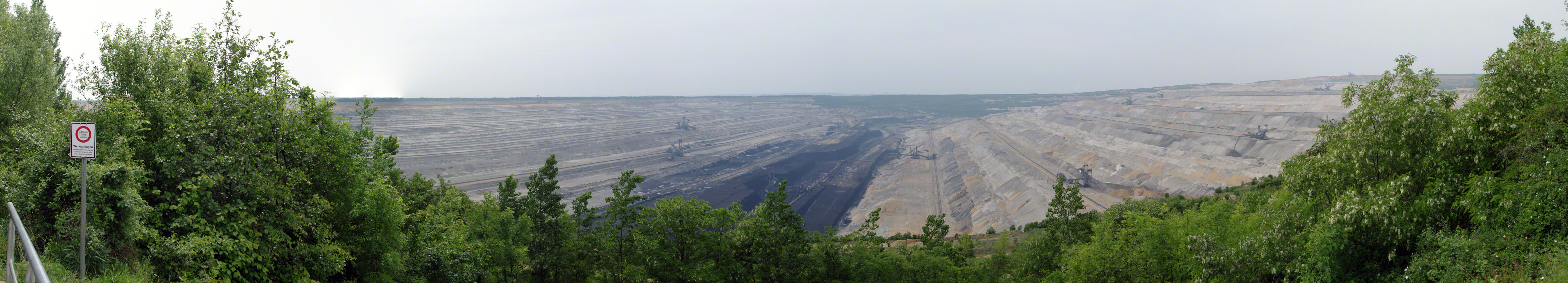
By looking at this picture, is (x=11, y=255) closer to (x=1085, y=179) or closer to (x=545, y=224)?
(x=545, y=224)

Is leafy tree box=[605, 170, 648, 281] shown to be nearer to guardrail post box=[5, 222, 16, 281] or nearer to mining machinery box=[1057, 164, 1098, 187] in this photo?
guardrail post box=[5, 222, 16, 281]

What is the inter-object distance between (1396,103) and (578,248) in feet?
106

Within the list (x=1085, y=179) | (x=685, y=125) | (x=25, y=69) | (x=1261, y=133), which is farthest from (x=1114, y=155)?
(x=25, y=69)

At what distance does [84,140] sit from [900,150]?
132 m

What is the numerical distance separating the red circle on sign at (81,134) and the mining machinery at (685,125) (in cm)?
13406

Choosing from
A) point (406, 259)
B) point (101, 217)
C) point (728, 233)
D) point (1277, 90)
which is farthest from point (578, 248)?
point (1277, 90)

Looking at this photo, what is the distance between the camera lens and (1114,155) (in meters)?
95.9

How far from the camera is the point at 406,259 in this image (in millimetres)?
17719

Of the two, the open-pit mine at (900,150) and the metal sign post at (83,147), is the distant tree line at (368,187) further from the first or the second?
the open-pit mine at (900,150)

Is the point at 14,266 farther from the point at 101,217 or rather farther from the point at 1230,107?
the point at 1230,107

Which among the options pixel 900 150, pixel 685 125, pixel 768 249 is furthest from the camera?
pixel 685 125


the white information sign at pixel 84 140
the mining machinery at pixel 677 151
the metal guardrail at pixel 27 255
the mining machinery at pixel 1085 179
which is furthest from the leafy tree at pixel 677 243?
the mining machinery at pixel 677 151

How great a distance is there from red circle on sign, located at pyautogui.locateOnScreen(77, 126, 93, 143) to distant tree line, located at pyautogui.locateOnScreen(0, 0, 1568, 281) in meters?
2.43

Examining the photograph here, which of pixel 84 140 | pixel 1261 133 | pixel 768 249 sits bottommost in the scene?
pixel 768 249
